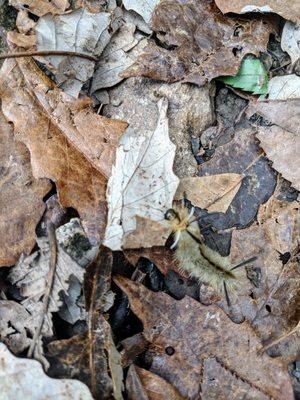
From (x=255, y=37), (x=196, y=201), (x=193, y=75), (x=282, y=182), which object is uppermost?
(x=255, y=37)

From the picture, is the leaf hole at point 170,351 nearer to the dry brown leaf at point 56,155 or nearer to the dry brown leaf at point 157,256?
the dry brown leaf at point 157,256

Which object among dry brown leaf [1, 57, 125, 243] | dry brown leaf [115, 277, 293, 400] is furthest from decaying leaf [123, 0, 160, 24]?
dry brown leaf [115, 277, 293, 400]

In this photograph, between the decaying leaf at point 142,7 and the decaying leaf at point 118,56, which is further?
the decaying leaf at point 142,7

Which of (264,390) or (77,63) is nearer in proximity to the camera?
(264,390)

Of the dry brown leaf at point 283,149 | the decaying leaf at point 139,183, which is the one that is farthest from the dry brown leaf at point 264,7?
the decaying leaf at point 139,183

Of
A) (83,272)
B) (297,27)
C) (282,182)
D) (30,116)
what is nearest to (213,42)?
(297,27)

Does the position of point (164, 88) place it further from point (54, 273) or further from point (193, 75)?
point (54, 273)

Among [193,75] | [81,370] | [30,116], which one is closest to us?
[81,370]
